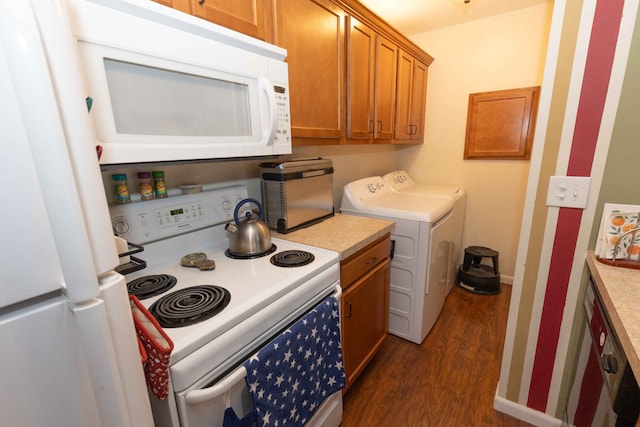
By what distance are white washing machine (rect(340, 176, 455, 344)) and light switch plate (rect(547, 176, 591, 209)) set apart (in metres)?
0.69

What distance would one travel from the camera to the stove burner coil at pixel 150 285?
0.95 metres

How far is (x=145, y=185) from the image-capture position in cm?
114

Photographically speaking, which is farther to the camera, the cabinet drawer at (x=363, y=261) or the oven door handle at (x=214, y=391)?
the cabinet drawer at (x=363, y=261)

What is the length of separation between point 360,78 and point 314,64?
47 centimetres

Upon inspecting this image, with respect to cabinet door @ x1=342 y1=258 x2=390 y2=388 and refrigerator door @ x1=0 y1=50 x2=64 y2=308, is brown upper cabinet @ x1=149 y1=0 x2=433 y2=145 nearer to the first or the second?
refrigerator door @ x1=0 y1=50 x2=64 y2=308

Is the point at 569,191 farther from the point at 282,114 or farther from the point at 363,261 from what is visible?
the point at 282,114

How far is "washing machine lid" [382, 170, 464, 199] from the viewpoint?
2.58 m

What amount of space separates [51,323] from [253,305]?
485 mm

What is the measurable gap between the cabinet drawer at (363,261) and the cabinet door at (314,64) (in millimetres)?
651

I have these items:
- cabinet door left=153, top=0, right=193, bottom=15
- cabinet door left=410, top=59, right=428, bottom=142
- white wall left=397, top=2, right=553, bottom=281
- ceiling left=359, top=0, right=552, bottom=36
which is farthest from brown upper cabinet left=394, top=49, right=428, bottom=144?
cabinet door left=153, top=0, right=193, bottom=15

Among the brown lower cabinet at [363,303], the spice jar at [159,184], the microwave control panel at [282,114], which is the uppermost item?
the microwave control panel at [282,114]

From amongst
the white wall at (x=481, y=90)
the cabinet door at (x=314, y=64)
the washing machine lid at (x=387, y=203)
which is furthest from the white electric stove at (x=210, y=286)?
the white wall at (x=481, y=90)

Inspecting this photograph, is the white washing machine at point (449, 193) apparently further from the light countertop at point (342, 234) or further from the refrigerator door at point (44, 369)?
the refrigerator door at point (44, 369)

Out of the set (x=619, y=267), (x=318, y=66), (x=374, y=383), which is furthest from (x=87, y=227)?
(x=374, y=383)
